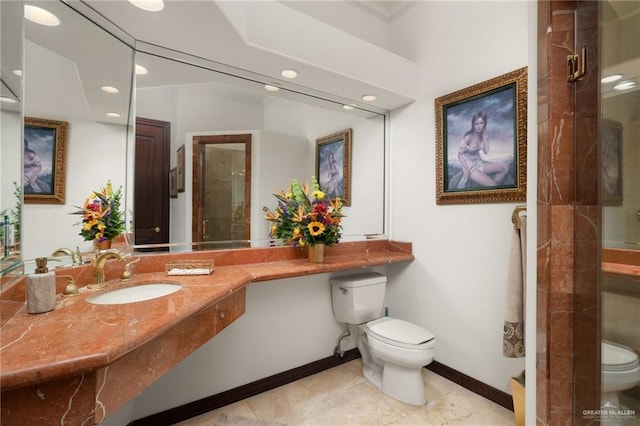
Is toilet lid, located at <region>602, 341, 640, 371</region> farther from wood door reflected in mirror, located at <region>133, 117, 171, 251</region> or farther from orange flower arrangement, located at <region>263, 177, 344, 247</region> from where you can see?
wood door reflected in mirror, located at <region>133, 117, 171, 251</region>

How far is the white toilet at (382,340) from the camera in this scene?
1802 mm

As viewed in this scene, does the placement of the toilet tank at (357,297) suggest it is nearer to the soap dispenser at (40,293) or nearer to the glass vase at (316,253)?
the glass vase at (316,253)

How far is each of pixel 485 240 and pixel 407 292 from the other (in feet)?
2.69

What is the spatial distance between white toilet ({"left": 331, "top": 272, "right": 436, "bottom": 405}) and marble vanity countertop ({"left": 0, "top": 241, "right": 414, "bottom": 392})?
63 cm

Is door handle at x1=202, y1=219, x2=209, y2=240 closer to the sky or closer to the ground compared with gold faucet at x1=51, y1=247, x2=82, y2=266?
closer to the sky

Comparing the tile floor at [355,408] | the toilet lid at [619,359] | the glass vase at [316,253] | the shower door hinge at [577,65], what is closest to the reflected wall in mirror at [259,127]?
the glass vase at [316,253]

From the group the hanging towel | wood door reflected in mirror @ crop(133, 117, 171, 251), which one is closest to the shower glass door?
Answer: the hanging towel

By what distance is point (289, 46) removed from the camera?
5.46ft

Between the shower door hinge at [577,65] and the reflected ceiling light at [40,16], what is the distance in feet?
7.04

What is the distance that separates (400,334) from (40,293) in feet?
6.08

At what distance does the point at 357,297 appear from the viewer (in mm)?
2178

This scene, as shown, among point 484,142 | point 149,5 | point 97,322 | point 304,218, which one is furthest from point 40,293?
point 484,142

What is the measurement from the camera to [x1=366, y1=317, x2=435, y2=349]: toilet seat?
1.79 m

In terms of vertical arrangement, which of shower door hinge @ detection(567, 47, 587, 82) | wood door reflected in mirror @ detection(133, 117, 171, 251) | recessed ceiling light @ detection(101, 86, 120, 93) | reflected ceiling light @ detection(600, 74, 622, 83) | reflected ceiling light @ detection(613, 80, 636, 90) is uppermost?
recessed ceiling light @ detection(101, 86, 120, 93)
